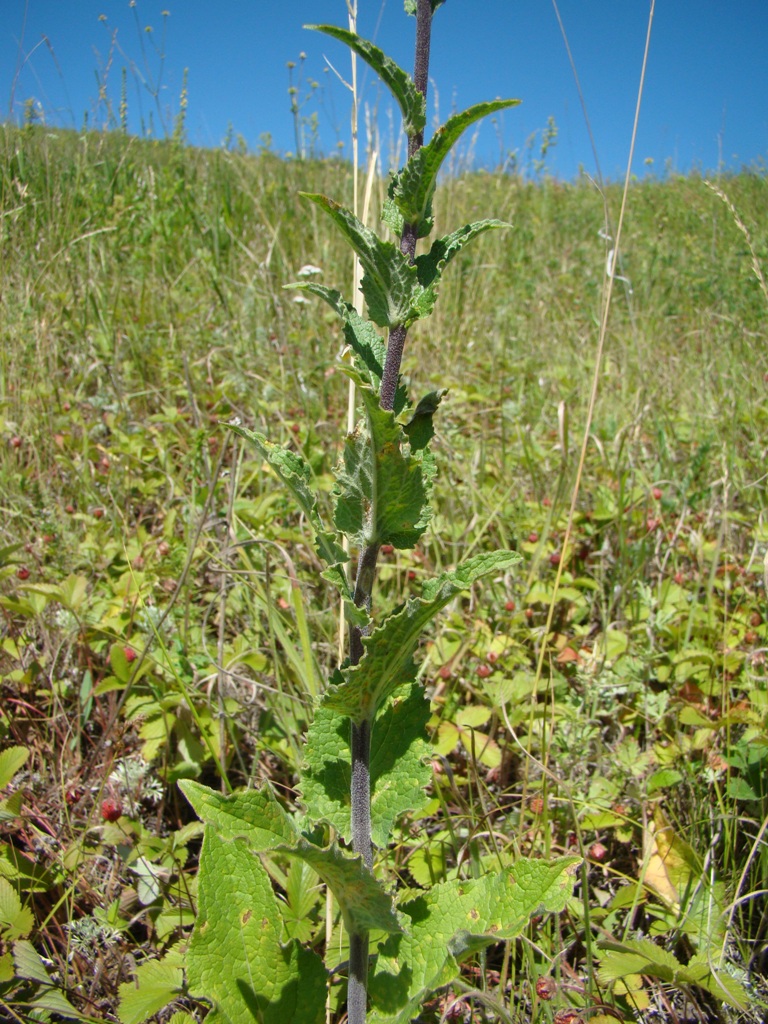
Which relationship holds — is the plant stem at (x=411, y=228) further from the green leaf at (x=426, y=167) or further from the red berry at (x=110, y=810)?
the red berry at (x=110, y=810)

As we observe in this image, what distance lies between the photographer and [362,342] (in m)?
0.97

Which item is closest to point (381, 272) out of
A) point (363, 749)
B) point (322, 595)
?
point (363, 749)

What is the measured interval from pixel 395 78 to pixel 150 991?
4.69 ft

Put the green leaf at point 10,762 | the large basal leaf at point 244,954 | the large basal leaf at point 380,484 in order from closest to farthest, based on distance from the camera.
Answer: the large basal leaf at point 380,484 → the large basal leaf at point 244,954 → the green leaf at point 10,762

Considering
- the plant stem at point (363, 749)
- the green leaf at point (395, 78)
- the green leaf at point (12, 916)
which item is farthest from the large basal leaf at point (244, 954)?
the green leaf at point (395, 78)

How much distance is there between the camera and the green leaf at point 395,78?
0.85m

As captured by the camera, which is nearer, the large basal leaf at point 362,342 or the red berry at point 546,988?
the large basal leaf at point 362,342

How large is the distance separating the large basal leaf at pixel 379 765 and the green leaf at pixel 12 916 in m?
0.63

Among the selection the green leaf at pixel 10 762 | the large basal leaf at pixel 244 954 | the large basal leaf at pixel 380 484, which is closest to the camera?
the large basal leaf at pixel 380 484

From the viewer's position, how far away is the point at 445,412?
3498 mm

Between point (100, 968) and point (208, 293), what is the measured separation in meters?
3.97

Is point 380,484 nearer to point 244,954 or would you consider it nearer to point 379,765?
point 379,765

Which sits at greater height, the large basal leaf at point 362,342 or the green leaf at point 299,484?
the large basal leaf at point 362,342

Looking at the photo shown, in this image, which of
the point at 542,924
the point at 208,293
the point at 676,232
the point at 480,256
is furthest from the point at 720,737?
the point at 676,232
